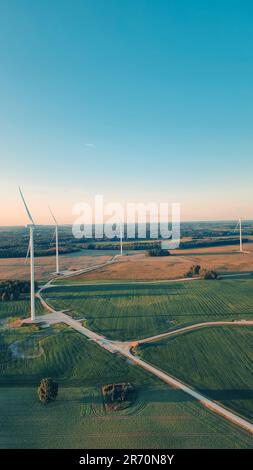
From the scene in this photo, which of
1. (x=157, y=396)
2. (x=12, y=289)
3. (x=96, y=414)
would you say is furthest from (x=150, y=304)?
(x=96, y=414)

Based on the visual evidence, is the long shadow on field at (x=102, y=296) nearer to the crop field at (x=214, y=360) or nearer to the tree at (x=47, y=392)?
the crop field at (x=214, y=360)

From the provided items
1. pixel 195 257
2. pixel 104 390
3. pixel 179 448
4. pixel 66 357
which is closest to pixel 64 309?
pixel 66 357

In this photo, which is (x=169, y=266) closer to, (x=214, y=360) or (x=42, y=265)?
(x=42, y=265)

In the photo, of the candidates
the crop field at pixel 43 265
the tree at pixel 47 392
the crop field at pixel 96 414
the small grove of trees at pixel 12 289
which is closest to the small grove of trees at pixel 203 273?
the crop field at pixel 43 265

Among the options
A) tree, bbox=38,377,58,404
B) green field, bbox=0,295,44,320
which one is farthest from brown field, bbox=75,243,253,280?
tree, bbox=38,377,58,404

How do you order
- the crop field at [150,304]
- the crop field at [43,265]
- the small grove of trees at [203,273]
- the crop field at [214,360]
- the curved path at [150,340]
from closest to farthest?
1. the curved path at [150,340]
2. the crop field at [214,360]
3. the crop field at [150,304]
4. the small grove of trees at [203,273]
5. the crop field at [43,265]

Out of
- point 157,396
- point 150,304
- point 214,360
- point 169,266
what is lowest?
point 157,396

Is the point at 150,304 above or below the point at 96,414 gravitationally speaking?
above
